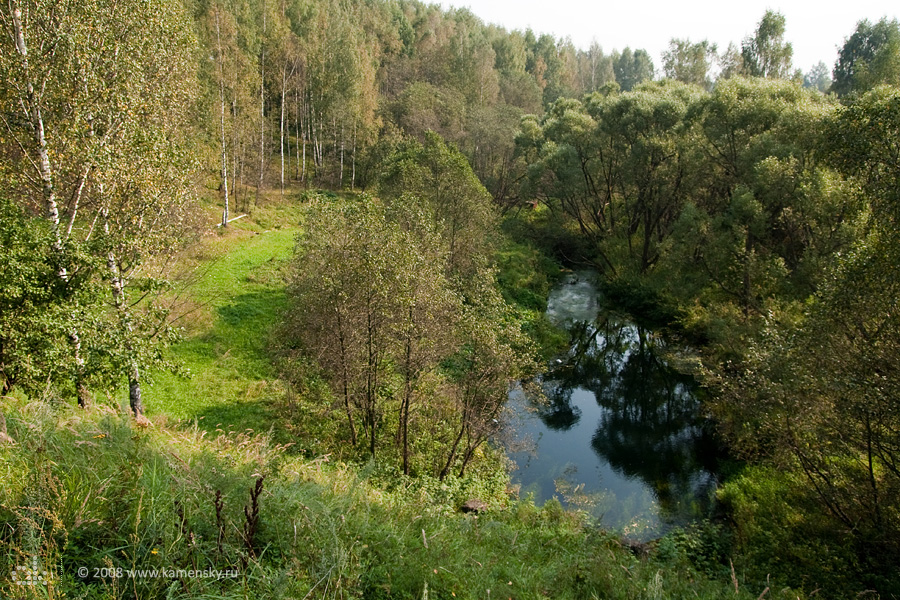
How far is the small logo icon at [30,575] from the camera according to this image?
3773 millimetres

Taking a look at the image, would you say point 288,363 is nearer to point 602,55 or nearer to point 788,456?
point 788,456

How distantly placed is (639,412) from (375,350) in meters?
13.8

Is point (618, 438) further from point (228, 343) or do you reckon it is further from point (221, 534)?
point (221, 534)

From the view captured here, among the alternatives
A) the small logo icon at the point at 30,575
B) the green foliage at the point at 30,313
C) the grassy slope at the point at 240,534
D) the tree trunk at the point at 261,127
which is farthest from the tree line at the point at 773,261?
the tree trunk at the point at 261,127

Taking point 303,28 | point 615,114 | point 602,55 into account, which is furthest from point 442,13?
point 615,114

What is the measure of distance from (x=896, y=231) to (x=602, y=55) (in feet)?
405

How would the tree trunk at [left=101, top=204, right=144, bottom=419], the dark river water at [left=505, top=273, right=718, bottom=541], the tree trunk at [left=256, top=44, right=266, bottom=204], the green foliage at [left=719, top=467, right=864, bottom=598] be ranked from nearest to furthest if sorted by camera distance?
1. the tree trunk at [left=101, top=204, right=144, bottom=419]
2. the green foliage at [left=719, top=467, right=864, bottom=598]
3. the dark river water at [left=505, top=273, right=718, bottom=541]
4. the tree trunk at [left=256, top=44, right=266, bottom=204]

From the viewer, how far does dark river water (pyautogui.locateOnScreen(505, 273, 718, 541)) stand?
1628 centimetres

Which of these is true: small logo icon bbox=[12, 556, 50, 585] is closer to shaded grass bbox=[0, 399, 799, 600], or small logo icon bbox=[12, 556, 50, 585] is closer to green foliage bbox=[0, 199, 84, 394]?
shaded grass bbox=[0, 399, 799, 600]

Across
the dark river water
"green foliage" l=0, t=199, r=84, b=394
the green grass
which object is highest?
"green foliage" l=0, t=199, r=84, b=394

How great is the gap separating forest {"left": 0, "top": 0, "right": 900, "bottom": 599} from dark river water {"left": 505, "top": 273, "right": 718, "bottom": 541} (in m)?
0.98

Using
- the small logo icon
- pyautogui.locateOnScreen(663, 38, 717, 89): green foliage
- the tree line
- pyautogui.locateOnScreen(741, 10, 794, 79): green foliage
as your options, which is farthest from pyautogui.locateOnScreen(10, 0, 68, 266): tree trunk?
pyautogui.locateOnScreen(663, 38, 717, 89): green foliage

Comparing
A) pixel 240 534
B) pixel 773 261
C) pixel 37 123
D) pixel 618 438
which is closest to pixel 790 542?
pixel 618 438

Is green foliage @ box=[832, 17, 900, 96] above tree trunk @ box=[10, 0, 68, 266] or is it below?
above
